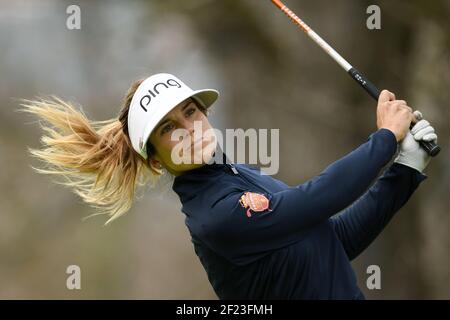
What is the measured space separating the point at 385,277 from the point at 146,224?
10.2 feet

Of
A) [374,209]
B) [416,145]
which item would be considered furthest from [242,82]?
[416,145]

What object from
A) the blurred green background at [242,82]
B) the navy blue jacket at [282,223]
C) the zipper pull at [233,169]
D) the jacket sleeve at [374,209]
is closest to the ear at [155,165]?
the navy blue jacket at [282,223]

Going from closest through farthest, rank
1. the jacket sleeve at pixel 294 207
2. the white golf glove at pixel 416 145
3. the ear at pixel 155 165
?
1. the jacket sleeve at pixel 294 207
2. the white golf glove at pixel 416 145
3. the ear at pixel 155 165

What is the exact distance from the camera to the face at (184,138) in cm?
310

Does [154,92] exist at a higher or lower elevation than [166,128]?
higher

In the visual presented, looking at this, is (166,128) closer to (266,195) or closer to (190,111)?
(190,111)

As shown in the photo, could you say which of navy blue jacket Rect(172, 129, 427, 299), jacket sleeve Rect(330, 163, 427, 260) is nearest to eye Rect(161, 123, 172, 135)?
navy blue jacket Rect(172, 129, 427, 299)

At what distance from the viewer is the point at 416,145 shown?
10.2ft

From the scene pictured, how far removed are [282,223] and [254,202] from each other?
11cm

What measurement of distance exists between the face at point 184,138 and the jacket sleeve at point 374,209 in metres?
0.53

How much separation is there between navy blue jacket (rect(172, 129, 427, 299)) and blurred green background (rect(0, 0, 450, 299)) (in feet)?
7.10

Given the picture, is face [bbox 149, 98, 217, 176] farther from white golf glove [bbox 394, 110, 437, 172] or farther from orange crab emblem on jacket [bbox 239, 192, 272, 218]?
white golf glove [bbox 394, 110, 437, 172]

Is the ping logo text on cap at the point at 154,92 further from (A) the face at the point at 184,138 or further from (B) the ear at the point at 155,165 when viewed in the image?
(B) the ear at the point at 155,165

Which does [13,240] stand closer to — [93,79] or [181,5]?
[93,79]
